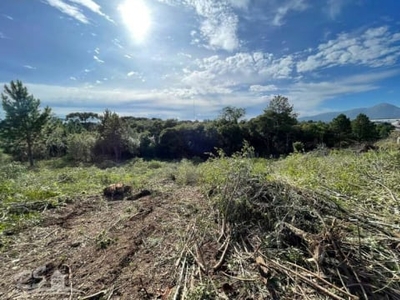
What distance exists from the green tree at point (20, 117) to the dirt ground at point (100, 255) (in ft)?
45.8

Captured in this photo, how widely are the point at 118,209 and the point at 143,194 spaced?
0.96m

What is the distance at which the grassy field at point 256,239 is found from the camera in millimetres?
1801

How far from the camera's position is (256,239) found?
2.35 m

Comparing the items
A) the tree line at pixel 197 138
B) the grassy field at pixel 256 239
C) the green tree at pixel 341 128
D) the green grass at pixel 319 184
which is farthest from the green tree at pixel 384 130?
the grassy field at pixel 256 239

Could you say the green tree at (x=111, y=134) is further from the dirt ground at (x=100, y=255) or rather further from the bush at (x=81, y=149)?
the dirt ground at (x=100, y=255)

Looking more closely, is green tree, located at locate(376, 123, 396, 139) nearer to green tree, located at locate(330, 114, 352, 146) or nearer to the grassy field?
green tree, located at locate(330, 114, 352, 146)

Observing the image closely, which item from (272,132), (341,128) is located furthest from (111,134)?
(341,128)

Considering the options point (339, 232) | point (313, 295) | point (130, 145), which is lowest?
point (130, 145)

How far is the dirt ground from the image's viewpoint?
6.73ft

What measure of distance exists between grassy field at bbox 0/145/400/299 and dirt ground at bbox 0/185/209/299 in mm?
15

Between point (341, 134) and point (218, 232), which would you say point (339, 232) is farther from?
point (341, 134)

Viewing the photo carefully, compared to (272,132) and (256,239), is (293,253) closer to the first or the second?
(256,239)

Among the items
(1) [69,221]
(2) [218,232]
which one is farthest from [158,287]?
(1) [69,221]

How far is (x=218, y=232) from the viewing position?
263 cm
